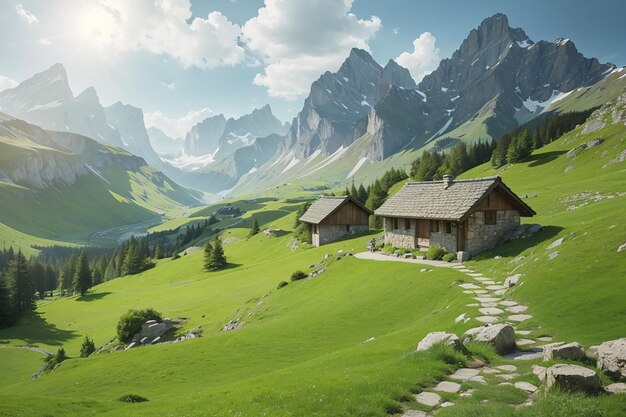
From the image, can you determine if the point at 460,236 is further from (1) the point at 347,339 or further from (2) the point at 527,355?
(2) the point at 527,355

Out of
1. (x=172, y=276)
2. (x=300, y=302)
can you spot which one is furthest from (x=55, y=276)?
(x=300, y=302)

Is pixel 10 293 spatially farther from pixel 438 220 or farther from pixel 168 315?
pixel 438 220

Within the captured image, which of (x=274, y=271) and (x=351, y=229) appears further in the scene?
(x=351, y=229)

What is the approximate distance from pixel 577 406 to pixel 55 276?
216576 mm

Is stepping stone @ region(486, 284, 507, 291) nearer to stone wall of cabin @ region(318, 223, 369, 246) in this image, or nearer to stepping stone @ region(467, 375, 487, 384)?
stepping stone @ region(467, 375, 487, 384)

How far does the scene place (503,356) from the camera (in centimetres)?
1506

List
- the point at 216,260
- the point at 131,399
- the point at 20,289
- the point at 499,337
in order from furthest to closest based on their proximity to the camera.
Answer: the point at 20,289 < the point at 216,260 < the point at 131,399 < the point at 499,337

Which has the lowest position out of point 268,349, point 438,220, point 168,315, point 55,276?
point 55,276

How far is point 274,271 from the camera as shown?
2514 inches

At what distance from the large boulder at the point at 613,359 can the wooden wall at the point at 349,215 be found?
6386cm

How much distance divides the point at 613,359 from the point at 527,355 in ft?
11.1

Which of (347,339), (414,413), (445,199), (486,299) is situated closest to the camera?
(414,413)

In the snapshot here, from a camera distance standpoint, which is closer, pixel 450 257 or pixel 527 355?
pixel 527 355

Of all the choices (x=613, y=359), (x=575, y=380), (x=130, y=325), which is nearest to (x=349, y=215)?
(x=130, y=325)
